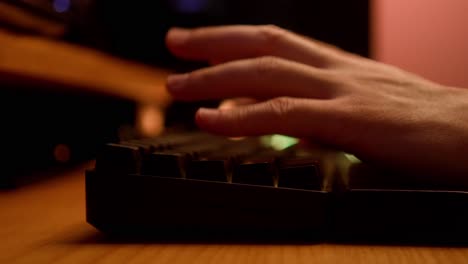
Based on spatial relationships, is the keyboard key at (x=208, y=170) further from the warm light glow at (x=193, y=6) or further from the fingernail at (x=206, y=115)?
the warm light glow at (x=193, y=6)

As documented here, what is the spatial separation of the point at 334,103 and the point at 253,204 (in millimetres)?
174

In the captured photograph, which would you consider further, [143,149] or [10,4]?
[10,4]

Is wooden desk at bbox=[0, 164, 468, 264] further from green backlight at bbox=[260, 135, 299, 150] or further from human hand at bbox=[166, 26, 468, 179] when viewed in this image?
green backlight at bbox=[260, 135, 299, 150]

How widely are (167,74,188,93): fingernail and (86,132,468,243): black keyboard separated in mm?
269

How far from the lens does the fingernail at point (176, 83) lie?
678 millimetres

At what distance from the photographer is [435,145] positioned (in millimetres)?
501

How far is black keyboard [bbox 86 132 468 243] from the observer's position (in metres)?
0.40

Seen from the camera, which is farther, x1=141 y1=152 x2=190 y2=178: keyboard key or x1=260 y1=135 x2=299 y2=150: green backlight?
x1=260 y1=135 x2=299 y2=150: green backlight

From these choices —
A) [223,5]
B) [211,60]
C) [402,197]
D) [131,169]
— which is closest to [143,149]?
[131,169]

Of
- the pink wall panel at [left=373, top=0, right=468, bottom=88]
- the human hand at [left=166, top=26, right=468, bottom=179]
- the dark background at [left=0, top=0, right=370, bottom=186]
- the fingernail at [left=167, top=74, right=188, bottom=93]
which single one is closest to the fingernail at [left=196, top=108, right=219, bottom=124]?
the human hand at [left=166, top=26, right=468, bottom=179]

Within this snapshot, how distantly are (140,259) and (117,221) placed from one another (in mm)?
64

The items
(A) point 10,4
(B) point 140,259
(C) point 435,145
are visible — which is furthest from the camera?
(A) point 10,4

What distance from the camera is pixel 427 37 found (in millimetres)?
1998

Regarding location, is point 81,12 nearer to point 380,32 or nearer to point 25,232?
point 25,232
